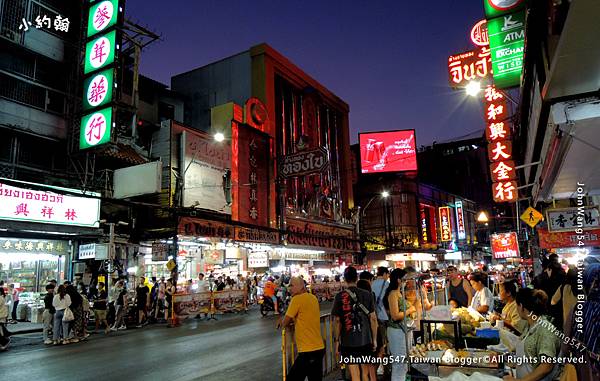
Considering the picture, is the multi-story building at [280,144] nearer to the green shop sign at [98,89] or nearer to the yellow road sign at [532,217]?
the green shop sign at [98,89]

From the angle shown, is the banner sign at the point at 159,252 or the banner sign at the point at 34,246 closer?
the banner sign at the point at 34,246

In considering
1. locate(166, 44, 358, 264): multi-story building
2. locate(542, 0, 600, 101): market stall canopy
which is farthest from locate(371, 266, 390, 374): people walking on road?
locate(166, 44, 358, 264): multi-story building

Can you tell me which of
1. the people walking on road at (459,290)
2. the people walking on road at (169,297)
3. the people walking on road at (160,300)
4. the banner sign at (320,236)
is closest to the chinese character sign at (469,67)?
the people walking on road at (459,290)

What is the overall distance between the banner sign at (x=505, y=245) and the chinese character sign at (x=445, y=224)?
2510 cm

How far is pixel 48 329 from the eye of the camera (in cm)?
1522

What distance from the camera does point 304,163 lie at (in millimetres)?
28047

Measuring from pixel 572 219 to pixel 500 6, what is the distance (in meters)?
5.85

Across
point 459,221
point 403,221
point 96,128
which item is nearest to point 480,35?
point 96,128

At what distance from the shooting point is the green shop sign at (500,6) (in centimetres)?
1054

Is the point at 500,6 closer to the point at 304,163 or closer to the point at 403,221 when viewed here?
the point at 304,163

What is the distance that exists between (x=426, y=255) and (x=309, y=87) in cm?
2310

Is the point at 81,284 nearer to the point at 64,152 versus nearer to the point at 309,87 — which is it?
the point at 64,152

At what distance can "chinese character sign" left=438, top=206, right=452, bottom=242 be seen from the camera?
4826 cm

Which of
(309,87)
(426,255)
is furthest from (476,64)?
(426,255)
